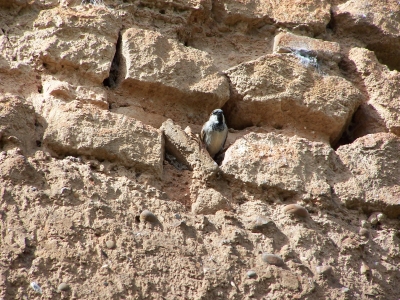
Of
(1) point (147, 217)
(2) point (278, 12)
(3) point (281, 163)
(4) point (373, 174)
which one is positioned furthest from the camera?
(2) point (278, 12)

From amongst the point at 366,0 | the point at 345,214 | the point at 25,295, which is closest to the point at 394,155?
the point at 345,214

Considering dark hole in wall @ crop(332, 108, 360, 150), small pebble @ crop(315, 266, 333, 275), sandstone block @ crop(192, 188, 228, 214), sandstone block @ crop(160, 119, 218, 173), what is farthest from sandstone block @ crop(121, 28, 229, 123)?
small pebble @ crop(315, 266, 333, 275)

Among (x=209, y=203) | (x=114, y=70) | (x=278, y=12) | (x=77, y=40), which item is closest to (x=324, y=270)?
(x=209, y=203)

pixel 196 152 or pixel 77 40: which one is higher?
pixel 77 40

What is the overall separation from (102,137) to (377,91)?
2063mm

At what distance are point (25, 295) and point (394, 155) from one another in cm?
235

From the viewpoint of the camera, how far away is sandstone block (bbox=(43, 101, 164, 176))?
3.22 metres

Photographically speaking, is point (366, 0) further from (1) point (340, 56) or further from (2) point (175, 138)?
(2) point (175, 138)

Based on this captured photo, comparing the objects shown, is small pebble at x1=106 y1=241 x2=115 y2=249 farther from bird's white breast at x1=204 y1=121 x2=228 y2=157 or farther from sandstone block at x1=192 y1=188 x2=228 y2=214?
bird's white breast at x1=204 y1=121 x2=228 y2=157

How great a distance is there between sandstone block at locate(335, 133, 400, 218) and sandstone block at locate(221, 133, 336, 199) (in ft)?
0.41

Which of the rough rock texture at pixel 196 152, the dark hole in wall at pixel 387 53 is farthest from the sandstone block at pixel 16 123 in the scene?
the dark hole in wall at pixel 387 53

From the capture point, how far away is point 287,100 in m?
3.92

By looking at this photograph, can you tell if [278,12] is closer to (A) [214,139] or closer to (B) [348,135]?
(B) [348,135]

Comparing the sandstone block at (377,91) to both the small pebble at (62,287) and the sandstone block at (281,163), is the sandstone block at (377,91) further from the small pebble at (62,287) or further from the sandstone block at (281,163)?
the small pebble at (62,287)
